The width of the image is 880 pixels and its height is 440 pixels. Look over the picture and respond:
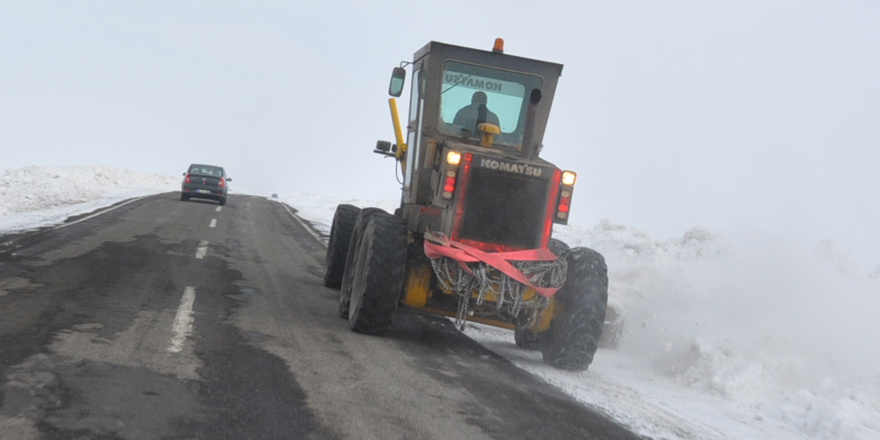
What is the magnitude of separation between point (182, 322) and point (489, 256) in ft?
8.99

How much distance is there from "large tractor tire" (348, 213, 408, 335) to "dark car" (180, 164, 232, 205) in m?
Answer: 22.4

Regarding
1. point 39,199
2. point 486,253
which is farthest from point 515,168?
point 39,199

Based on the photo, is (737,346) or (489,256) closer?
(489,256)

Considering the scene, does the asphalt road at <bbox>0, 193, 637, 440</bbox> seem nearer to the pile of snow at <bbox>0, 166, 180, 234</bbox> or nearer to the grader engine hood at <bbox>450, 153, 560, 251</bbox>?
the grader engine hood at <bbox>450, 153, 560, 251</bbox>

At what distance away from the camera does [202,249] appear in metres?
12.9

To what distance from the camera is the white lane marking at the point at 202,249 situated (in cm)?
1193

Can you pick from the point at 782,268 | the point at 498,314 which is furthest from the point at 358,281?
the point at 782,268

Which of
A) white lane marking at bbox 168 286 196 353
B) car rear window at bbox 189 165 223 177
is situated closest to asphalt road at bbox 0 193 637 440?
white lane marking at bbox 168 286 196 353

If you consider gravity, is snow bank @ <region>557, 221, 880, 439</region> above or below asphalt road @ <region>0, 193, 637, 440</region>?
above

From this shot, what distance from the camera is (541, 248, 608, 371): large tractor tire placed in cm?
719

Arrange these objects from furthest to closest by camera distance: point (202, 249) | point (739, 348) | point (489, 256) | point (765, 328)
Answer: point (202, 249), point (765, 328), point (739, 348), point (489, 256)

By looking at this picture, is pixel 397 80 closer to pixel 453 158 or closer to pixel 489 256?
pixel 453 158

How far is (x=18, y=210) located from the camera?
18.0 m

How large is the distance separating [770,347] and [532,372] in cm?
276
